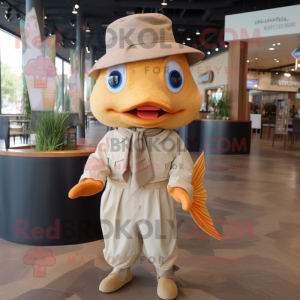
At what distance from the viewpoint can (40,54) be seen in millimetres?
3658

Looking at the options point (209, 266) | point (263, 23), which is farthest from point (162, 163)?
point (263, 23)

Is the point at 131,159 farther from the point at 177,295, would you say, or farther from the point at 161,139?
the point at 177,295

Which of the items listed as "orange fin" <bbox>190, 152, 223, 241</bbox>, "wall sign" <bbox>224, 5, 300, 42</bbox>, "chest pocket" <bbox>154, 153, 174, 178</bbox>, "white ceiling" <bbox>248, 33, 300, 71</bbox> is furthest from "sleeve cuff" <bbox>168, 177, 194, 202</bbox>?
"white ceiling" <bbox>248, 33, 300, 71</bbox>

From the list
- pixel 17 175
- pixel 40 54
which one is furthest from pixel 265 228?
pixel 40 54

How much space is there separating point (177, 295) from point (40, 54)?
3077mm

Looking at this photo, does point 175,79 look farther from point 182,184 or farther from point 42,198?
point 42,198

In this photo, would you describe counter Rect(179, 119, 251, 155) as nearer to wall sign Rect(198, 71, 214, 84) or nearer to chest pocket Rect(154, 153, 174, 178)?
chest pocket Rect(154, 153, 174, 178)

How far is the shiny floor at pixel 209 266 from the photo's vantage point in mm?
1618

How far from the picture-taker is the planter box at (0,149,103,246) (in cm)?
205

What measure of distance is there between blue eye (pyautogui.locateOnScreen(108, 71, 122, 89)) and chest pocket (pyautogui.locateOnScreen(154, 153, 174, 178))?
0.37 metres

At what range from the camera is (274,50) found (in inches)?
380

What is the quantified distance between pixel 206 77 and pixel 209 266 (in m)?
12.8

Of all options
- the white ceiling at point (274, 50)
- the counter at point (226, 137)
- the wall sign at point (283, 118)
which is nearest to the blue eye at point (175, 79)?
the counter at point (226, 137)

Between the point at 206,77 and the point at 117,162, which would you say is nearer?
the point at 117,162
